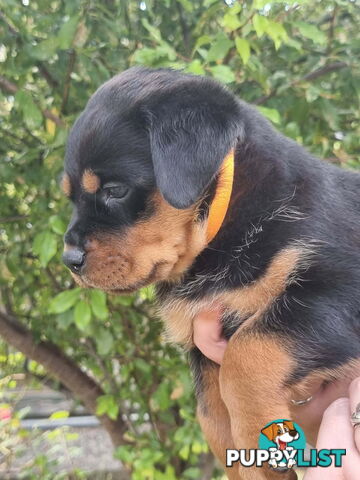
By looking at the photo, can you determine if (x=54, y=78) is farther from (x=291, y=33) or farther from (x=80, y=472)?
(x=80, y=472)

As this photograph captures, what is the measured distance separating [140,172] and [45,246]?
741 mm

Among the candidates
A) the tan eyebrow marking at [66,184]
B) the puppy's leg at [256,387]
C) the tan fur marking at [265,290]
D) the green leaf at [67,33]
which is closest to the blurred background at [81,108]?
the green leaf at [67,33]

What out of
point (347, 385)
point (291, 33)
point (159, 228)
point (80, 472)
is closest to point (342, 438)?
point (347, 385)

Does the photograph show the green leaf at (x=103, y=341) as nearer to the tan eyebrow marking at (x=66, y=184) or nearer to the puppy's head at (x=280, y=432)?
the tan eyebrow marking at (x=66, y=184)

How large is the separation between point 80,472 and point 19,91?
301 centimetres

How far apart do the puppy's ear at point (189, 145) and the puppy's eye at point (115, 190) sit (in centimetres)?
14

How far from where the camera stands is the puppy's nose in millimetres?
1619

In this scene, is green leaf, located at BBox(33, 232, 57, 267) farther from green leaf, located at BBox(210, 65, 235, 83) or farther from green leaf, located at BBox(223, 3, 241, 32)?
green leaf, located at BBox(223, 3, 241, 32)

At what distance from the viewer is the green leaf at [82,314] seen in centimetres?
215

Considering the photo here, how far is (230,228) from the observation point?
172 centimetres

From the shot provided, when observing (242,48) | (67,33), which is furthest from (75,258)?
(242,48)

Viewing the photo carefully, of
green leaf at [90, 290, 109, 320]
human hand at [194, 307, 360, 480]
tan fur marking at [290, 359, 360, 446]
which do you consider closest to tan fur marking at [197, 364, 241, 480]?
human hand at [194, 307, 360, 480]

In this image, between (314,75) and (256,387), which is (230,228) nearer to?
(256,387)

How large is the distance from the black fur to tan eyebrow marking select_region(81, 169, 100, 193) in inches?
0.9
